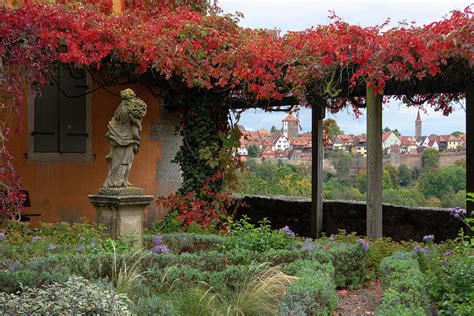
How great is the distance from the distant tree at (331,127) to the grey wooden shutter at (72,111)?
4.11 metres

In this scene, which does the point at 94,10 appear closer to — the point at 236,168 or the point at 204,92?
the point at 204,92

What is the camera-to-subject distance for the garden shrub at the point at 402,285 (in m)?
4.97

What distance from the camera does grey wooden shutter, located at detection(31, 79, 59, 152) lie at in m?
10.2

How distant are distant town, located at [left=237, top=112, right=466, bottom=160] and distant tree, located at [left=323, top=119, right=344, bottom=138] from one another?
0.23ft

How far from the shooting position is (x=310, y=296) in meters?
5.02

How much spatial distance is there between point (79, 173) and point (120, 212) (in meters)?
3.70

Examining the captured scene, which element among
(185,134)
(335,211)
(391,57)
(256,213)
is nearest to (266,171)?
(256,213)

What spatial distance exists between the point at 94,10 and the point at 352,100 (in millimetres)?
4114

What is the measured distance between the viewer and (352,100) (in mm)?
10078

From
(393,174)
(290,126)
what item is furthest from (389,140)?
(393,174)

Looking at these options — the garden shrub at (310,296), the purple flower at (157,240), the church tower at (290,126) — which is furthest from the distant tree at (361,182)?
the garden shrub at (310,296)

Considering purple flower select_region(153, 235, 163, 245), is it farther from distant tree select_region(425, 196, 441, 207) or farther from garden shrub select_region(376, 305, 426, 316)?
distant tree select_region(425, 196, 441, 207)

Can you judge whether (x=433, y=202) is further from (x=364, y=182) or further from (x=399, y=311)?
(x=399, y=311)

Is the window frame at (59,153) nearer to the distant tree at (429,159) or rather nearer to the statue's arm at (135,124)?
the statue's arm at (135,124)
